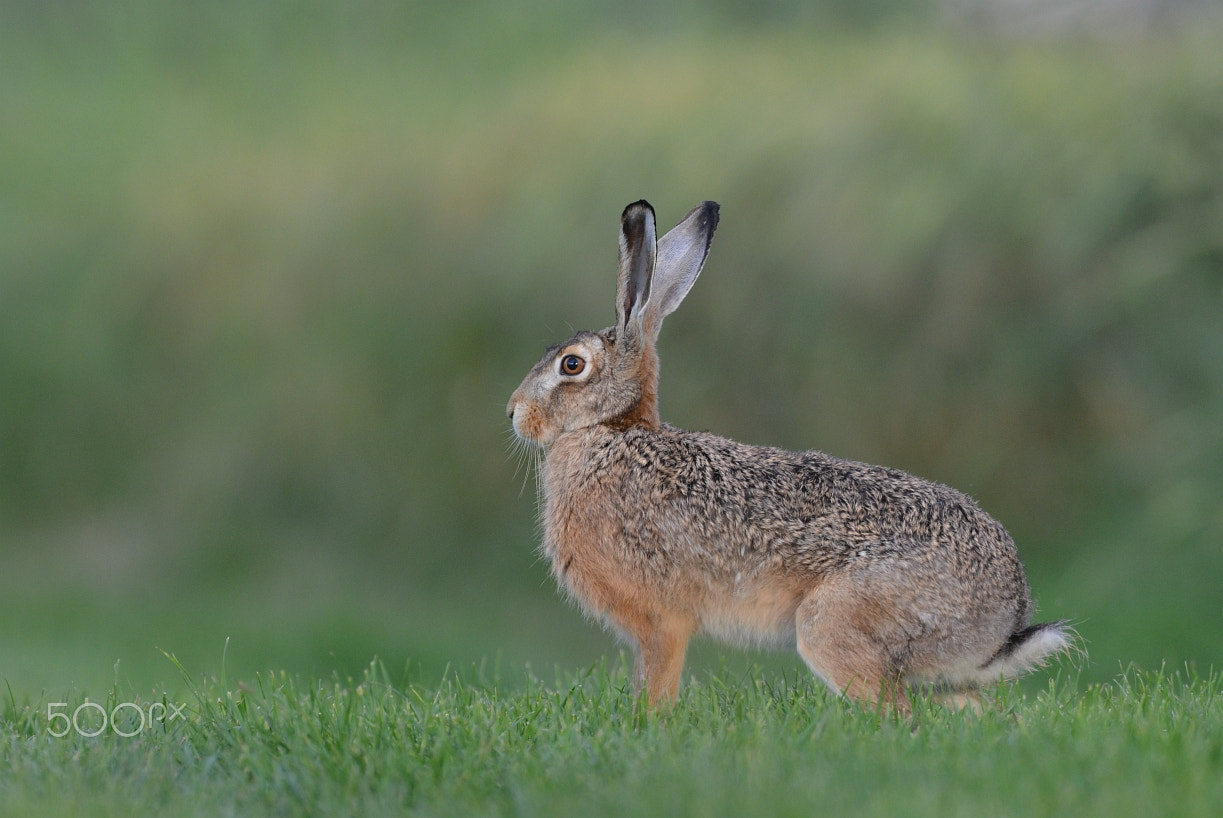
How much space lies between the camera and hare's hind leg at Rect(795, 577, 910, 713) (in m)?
5.46

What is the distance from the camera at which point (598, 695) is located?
565 cm

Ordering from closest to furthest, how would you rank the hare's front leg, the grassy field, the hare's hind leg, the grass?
the grass → the hare's hind leg → the hare's front leg → the grassy field

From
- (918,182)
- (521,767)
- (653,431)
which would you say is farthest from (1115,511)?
(521,767)

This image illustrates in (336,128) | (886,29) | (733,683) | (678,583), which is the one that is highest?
(886,29)

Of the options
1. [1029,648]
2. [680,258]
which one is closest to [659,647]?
[1029,648]

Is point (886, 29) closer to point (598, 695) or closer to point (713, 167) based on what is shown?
point (713, 167)

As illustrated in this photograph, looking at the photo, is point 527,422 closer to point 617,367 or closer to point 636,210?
point 617,367

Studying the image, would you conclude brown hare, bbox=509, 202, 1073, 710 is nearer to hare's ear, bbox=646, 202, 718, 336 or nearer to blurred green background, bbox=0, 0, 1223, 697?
hare's ear, bbox=646, 202, 718, 336

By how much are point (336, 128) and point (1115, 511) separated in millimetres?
8206

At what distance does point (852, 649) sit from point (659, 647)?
0.93 metres

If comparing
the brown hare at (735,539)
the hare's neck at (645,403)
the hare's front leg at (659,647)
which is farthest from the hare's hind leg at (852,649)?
the hare's neck at (645,403)

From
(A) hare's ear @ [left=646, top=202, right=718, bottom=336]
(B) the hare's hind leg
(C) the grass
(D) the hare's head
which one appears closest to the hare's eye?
(D) the hare's head

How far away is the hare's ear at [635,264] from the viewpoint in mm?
6309

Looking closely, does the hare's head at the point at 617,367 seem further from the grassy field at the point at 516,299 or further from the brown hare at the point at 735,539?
the grassy field at the point at 516,299
